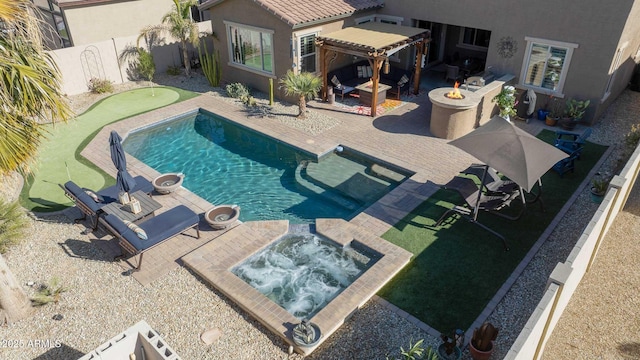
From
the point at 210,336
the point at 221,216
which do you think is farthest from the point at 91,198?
the point at 210,336

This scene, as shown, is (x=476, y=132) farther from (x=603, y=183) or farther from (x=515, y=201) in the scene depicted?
(x=603, y=183)

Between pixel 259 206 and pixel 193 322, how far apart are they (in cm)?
510

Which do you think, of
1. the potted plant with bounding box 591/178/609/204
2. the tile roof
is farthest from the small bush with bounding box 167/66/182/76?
the potted plant with bounding box 591/178/609/204

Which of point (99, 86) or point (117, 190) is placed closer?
point (117, 190)

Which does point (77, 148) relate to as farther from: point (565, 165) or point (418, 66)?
point (565, 165)

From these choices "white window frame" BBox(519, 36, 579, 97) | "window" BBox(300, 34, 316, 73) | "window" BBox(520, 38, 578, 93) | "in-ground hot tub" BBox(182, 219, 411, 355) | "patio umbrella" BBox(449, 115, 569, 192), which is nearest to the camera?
"in-ground hot tub" BBox(182, 219, 411, 355)

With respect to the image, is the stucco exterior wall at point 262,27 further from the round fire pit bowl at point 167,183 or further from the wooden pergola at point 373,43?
the round fire pit bowl at point 167,183

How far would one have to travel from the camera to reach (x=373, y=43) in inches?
763

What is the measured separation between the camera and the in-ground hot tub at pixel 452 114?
17250 mm

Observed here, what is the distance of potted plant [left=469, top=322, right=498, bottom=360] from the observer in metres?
8.63

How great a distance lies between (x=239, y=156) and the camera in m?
17.4

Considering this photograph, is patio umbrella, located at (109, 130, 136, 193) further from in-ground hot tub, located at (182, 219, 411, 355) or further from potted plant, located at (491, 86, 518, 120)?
potted plant, located at (491, 86, 518, 120)

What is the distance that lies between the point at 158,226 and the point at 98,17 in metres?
18.2

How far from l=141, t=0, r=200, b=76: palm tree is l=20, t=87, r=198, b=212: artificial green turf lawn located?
2.64m
